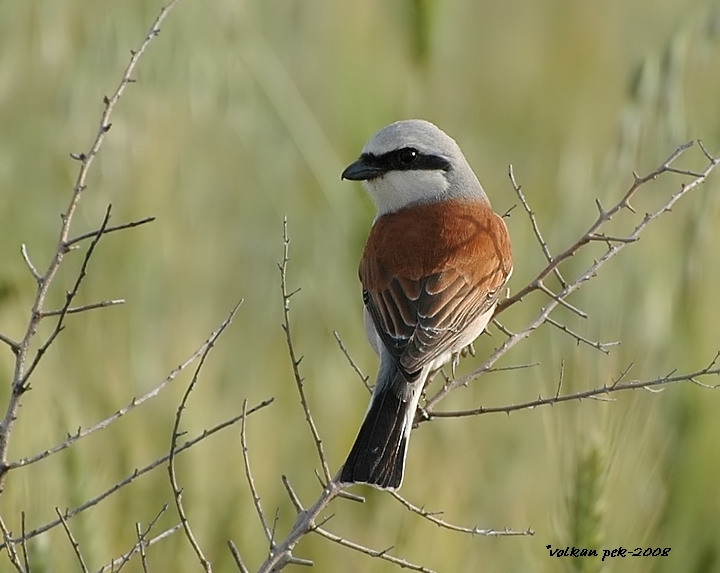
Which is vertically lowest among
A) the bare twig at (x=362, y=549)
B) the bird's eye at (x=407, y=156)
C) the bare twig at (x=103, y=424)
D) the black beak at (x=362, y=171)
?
the bare twig at (x=362, y=549)

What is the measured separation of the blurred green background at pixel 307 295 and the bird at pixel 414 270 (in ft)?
0.49

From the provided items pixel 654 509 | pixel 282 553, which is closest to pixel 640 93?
pixel 654 509

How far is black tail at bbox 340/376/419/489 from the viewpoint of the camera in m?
2.70

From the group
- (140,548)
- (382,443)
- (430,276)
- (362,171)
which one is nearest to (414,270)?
(430,276)

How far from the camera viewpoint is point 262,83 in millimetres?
4266

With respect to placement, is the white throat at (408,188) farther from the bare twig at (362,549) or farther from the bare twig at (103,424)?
the bare twig at (362,549)

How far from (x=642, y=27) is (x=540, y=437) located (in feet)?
7.28

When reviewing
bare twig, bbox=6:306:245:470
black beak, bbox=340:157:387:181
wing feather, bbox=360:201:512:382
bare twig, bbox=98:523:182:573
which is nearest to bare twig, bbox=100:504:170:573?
bare twig, bbox=98:523:182:573

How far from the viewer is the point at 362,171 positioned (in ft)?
12.0

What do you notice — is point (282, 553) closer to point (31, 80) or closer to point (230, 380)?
point (230, 380)

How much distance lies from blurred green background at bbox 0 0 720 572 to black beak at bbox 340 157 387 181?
136 millimetres

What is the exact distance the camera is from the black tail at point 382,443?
106 inches

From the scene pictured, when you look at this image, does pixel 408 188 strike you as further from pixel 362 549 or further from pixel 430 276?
pixel 362 549

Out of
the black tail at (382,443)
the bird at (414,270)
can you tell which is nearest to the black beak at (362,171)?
the bird at (414,270)
